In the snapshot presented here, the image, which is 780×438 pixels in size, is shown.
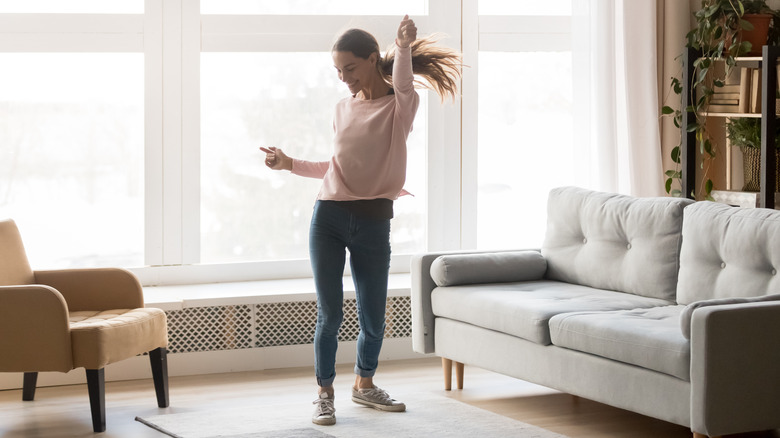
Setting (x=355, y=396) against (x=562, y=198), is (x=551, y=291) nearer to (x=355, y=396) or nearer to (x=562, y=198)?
(x=562, y=198)

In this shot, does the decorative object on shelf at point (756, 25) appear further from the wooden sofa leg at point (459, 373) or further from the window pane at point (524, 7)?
the wooden sofa leg at point (459, 373)

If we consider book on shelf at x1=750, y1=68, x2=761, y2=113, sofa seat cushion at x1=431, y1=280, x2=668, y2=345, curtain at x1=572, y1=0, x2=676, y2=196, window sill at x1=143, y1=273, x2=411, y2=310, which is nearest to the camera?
sofa seat cushion at x1=431, y1=280, x2=668, y2=345

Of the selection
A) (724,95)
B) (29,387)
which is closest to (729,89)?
(724,95)

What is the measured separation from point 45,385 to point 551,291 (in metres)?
2.15

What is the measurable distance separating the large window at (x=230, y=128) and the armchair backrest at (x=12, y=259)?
0.72 metres

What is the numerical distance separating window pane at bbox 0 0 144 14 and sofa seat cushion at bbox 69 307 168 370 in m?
1.53

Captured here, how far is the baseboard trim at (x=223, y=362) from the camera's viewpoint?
173 inches

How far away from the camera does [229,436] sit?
3.50 meters

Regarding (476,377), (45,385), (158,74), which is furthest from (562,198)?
(45,385)

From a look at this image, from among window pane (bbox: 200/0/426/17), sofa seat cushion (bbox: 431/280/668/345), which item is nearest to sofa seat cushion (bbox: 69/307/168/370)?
sofa seat cushion (bbox: 431/280/668/345)

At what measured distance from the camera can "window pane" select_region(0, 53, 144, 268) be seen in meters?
4.70

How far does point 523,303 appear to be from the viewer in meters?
3.80

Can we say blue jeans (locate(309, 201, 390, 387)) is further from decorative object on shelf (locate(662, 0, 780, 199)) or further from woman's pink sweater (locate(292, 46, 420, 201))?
decorative object on shelf (locate(662, 0, 780, 199))

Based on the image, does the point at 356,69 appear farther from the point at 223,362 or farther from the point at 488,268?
the point at 223,362
